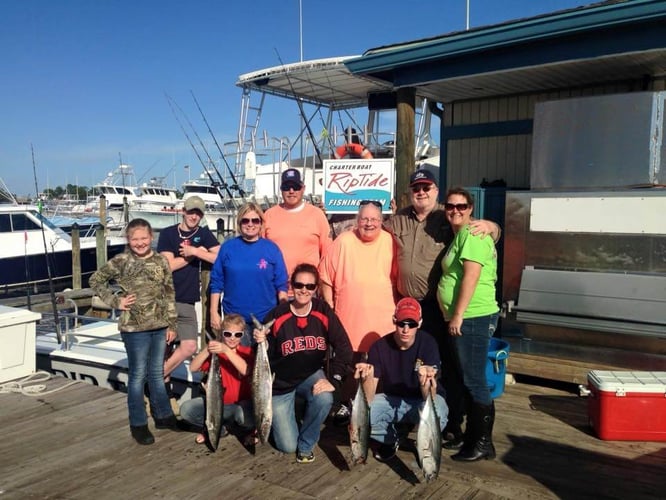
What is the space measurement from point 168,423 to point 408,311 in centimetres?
215

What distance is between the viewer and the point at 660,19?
429 centimetres

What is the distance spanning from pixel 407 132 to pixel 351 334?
2.74 metres

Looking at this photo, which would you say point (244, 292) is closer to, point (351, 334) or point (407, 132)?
point (351, 334)

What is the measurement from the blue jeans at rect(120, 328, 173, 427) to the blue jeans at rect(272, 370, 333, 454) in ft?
3.26

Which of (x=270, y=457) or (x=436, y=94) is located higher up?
(x=436, y=94)

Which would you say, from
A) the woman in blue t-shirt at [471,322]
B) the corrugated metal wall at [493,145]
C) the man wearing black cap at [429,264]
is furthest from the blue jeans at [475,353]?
the corrugated metal wall at [493,145]

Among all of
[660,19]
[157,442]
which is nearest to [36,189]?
[157,442]

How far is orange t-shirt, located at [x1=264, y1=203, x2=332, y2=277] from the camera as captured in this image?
4156 mm

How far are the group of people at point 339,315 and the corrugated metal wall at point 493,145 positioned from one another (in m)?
3.15

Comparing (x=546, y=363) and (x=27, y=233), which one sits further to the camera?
(x=27, y=233)

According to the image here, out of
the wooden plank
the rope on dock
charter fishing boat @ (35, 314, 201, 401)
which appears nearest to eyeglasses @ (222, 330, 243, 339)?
charter fishing boat @ (35, 314, 201, 401)

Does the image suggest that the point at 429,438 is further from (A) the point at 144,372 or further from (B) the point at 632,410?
(A) the point at 144,372

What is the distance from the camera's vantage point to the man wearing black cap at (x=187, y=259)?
4.39 meters

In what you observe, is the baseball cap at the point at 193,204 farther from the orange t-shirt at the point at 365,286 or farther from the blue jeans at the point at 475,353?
the blue jeans at the point at 475,353
